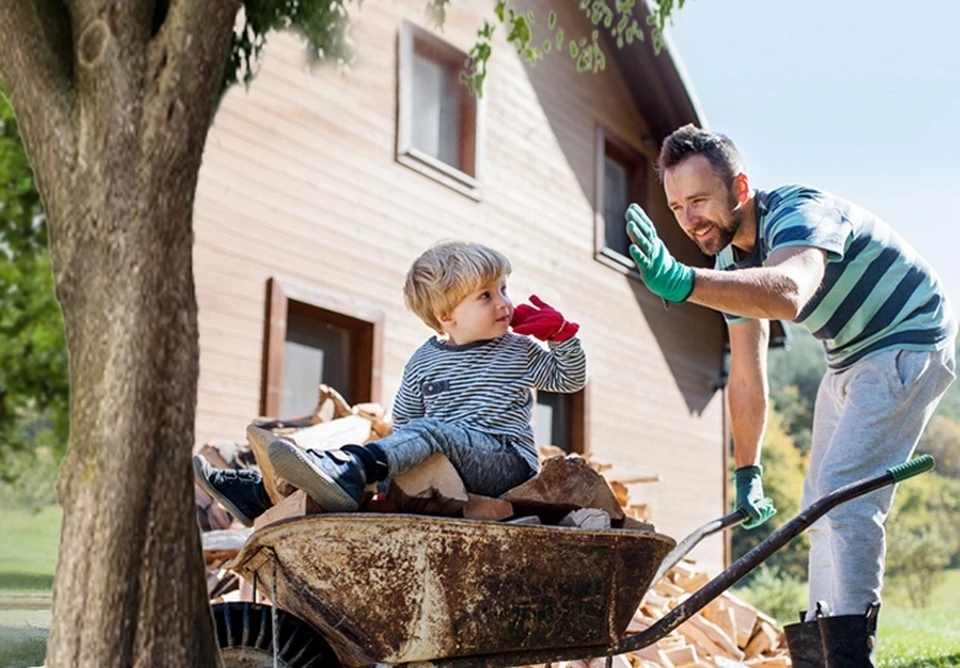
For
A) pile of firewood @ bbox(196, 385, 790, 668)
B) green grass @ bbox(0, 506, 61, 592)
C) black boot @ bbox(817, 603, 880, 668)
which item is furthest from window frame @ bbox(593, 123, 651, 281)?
black boot @ bbox(817, 603, 880, 668)

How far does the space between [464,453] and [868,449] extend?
4.30 feet

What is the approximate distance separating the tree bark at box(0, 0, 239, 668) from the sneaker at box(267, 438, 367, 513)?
1.41ft

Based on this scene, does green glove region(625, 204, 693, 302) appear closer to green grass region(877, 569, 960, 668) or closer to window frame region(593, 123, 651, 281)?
green grass region(877, 569, 960, 668)

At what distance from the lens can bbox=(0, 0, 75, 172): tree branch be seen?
119 inches

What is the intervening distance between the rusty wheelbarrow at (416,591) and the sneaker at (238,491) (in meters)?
0.23

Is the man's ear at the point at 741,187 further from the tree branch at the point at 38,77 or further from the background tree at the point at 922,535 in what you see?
the background tree at the point at 922,535

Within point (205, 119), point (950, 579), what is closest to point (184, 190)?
point (205, 119)

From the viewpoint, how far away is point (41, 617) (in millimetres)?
6035

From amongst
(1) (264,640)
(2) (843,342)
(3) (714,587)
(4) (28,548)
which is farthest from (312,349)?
(4) (28,548)

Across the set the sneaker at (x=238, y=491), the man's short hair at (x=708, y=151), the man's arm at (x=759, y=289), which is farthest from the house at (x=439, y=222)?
the man's arm at (x=759, y=289)

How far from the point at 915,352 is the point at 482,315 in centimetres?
137

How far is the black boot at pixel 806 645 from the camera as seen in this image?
11.5ft

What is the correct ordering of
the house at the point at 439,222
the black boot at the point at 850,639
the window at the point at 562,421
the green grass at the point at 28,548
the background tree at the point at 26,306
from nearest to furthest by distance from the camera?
the black boot at the point at 850,639 → the house at the point at 439,222 → the green grass at the point at 28,548 → the window at the point at 562,421 → the background tree at the point at 26,306

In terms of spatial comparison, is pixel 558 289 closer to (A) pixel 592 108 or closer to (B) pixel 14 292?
(A) pixel 592 108
